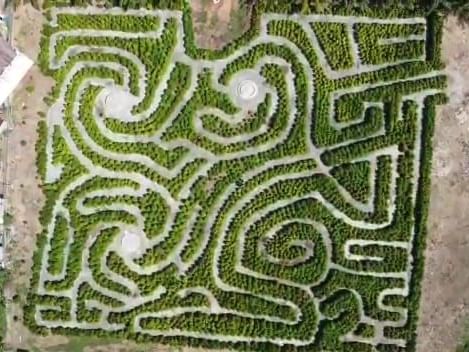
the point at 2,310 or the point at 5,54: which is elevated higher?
the point at 5,54

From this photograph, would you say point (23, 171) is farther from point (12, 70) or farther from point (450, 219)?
point (450, 219)

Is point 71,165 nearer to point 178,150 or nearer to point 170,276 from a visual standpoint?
point 178,150

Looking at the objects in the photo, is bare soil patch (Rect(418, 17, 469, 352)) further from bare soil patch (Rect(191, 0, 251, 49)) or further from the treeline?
bare soil patch (Rect(191, 0, 251, 49))

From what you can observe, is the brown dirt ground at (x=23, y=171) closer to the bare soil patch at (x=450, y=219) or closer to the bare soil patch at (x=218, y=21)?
the bare soil patch at (x=218, y=21)

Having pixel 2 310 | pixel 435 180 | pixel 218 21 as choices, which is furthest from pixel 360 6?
pixel 2 310

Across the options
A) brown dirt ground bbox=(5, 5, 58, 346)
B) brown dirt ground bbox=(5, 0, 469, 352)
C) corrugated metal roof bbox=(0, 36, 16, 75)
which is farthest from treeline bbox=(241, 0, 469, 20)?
corrugated metal roof bbox=(0, 36, 16, 75)

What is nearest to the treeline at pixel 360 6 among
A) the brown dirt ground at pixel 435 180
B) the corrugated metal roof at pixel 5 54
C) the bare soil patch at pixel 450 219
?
the brown dirt ground at pixel 435 180
